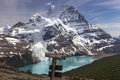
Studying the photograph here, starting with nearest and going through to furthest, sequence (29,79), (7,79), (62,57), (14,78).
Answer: (62,57) → (7,79) → (14,78) → (29,79)

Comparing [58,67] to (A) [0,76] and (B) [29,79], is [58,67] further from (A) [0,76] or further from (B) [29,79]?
(B) [29,79]

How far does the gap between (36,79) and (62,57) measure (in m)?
23.0

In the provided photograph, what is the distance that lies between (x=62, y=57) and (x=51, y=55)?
119 centimetres

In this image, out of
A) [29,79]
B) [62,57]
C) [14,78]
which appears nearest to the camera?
[62,57]

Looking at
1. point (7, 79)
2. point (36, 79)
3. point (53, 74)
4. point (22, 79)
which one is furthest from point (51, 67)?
point (36, 79)

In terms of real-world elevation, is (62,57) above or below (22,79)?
above

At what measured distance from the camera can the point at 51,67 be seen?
1136 inches

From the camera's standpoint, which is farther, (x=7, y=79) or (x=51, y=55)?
Answer: (x=7, y=79)

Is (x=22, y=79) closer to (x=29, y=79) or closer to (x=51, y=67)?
(x=29, y=79)

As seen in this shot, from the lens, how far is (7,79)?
41.5 meters

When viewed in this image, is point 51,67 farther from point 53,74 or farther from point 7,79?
point 7,79

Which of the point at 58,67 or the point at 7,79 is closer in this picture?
the point at 58,67

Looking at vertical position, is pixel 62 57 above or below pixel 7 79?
above

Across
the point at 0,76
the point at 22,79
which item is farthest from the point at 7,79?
the point at 22,79
